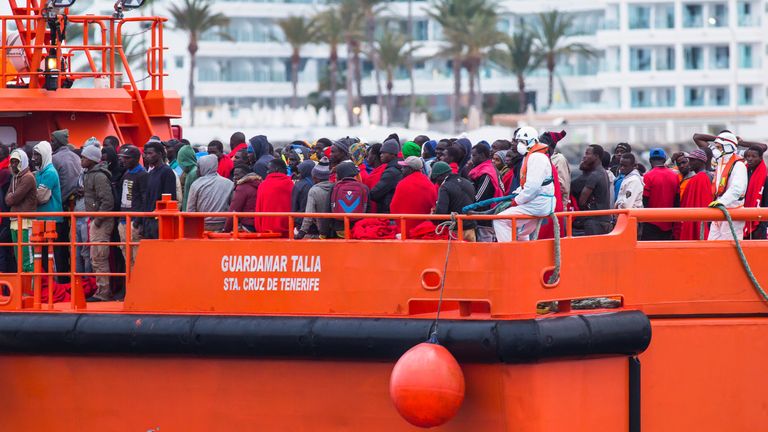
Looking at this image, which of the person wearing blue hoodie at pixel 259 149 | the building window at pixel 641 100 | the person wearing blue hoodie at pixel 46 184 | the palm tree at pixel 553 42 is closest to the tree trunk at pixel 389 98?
the palm tree at pixel 553 42

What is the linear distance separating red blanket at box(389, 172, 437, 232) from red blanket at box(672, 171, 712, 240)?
2.41m

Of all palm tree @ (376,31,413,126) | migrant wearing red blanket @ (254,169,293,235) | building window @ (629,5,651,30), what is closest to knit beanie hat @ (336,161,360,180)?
migrant wearing red blanket @ (254,169,293,235)

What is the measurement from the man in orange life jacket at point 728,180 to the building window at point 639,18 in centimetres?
5739

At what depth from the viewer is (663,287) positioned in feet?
31.2

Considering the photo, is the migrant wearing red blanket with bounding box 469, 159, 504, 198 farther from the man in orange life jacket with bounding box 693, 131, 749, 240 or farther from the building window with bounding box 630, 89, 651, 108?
the building window with bounding box 630, 89, 651, 108

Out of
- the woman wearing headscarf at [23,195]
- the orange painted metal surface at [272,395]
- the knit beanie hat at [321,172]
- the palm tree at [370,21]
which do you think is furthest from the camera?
the palm tree at [370,21]

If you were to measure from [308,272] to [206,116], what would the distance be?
56.6 m

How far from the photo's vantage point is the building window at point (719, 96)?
66.4 meters

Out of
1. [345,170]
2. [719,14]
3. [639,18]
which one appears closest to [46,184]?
[345,170]

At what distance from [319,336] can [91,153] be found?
2.82 meters

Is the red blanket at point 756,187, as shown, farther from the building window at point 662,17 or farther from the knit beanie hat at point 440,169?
the building window at point 662,17

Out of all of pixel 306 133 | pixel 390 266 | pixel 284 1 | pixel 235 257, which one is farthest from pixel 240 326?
pixel 284 1

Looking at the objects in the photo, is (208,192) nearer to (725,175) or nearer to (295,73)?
(725,175)

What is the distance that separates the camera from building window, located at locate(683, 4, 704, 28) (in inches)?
2586
